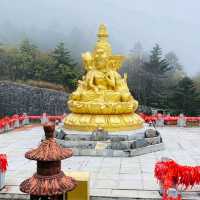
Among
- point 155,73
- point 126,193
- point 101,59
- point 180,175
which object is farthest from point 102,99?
point 155,73

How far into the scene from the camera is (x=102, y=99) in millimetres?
15000

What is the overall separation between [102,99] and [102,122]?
38.0 inches

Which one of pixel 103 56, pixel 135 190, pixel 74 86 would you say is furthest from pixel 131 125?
pixel 74 86

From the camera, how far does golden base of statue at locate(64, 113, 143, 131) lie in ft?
47.5

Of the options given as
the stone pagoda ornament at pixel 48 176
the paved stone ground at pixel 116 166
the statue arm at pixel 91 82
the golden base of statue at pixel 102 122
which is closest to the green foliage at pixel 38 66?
the paved stone ground at pixel 116 166

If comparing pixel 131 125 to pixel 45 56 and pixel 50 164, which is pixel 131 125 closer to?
pixel 50 164

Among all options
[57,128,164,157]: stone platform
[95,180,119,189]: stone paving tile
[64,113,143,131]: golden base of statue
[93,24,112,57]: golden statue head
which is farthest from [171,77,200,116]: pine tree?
[95,180,119,189]: stone paving tile

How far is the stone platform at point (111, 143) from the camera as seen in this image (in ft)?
43.6

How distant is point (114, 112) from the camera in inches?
580

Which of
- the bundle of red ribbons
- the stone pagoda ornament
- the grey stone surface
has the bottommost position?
the bundle of red ribbons

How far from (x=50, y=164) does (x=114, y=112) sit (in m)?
9.16

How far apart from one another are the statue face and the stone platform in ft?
9.46

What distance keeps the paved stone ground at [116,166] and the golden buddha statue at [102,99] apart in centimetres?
178

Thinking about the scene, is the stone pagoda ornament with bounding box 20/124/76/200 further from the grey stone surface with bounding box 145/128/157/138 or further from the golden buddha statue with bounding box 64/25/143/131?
the grey stone surface with bounding box 145/128/157/138
